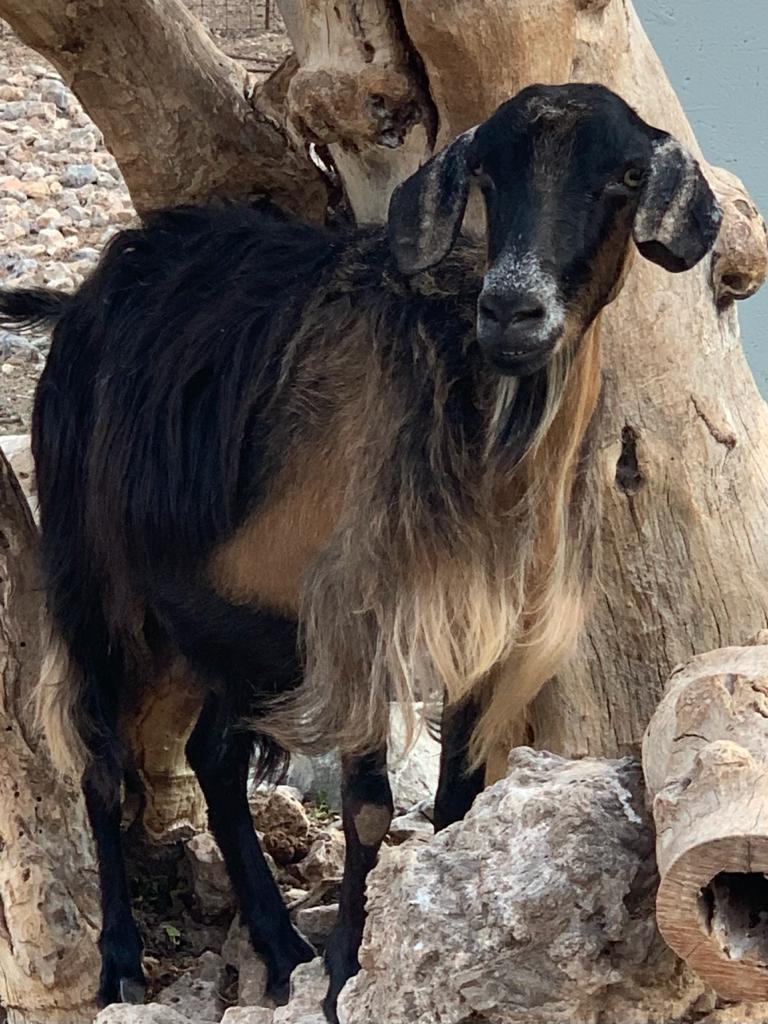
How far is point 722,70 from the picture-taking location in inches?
202

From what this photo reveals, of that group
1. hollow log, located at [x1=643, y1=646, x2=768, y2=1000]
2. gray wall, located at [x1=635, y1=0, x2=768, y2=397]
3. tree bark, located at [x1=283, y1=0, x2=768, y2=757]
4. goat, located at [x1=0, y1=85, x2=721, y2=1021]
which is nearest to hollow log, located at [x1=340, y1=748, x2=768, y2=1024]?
hollow log, located at [x1=643, y1=646, x2=768, y2=1000]

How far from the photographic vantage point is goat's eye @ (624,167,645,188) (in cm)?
294

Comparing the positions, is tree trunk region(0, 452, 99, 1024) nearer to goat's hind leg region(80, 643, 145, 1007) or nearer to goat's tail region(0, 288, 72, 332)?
goat's hind leg region(80, 643, 145, 1007)

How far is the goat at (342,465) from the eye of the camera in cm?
294

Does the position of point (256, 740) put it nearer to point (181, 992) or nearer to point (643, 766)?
point (181, 992)

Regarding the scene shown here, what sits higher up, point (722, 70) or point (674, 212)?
point (722, 70)

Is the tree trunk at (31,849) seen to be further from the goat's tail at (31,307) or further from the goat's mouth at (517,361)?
the goat's mouth at (517,361)

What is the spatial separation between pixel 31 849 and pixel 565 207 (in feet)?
6.52

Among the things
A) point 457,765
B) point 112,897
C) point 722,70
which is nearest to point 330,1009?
point 457,765

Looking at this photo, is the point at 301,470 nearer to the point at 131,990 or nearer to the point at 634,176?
the point at 634,176

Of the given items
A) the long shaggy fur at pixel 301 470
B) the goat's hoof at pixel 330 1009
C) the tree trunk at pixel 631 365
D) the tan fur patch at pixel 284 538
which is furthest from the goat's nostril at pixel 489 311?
the goat's hoof at pixel 330 1009

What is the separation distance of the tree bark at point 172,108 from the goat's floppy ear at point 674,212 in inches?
54.6

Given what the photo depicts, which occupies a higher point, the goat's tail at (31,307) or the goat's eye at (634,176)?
the goat's eye at (634,176)

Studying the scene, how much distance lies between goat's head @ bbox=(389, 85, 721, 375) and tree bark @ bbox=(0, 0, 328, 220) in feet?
4.08
